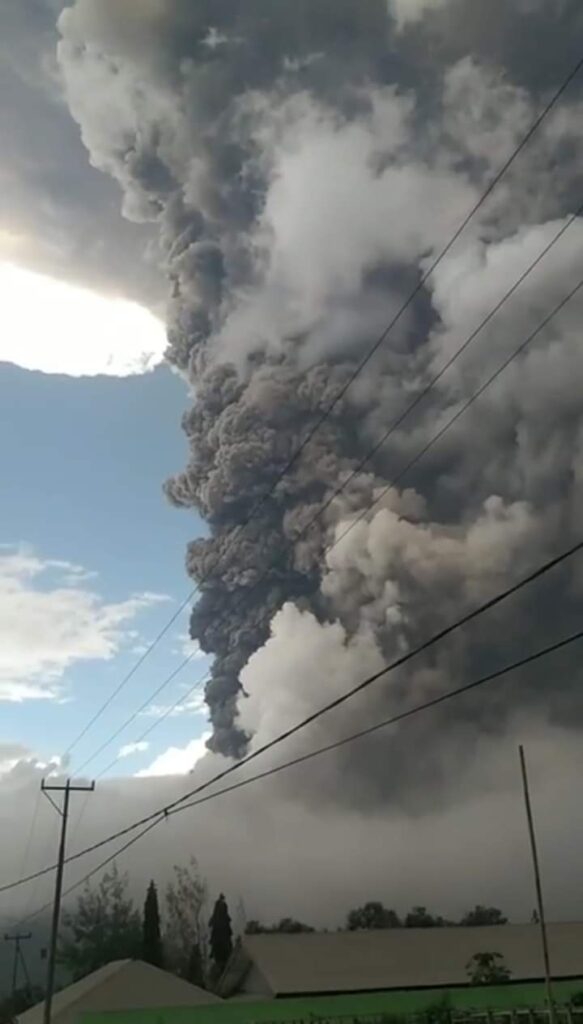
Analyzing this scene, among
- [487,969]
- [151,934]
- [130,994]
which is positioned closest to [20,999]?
[151,934]

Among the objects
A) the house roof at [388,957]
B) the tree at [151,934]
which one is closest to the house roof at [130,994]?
the house roof at [388,957]

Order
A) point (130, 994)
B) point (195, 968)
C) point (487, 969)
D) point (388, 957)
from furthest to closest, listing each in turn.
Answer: point (195, 968) → point (388, 957) → point (487, 969) → point (130, 994)

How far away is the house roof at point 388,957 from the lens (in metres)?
47.2

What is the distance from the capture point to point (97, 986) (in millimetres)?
47906

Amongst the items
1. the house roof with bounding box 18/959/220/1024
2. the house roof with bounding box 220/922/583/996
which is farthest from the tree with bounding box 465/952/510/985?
the house roof with bounding box 18/959/220/1024

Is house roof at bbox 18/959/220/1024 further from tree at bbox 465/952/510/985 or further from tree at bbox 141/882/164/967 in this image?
tree at bbox 141/882/164/967

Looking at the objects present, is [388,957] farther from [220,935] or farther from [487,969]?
[220,935]

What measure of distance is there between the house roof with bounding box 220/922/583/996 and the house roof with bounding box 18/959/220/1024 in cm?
334

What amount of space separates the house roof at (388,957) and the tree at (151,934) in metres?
28.4

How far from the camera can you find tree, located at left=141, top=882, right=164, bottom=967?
7994cm

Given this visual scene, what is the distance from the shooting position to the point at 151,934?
8200 centimetres

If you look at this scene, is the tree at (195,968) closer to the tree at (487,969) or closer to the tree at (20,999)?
the tree at (20,999)

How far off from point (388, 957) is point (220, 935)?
3459cm

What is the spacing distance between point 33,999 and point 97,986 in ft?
148
